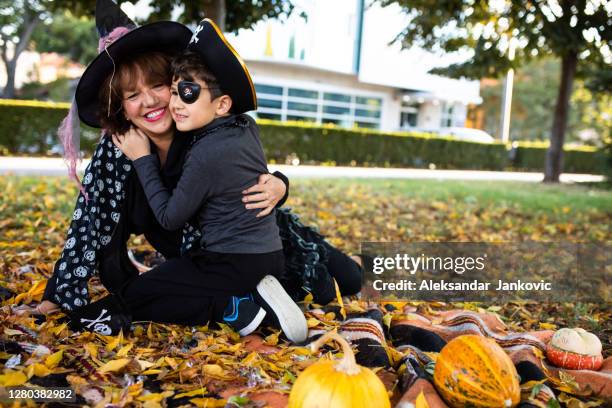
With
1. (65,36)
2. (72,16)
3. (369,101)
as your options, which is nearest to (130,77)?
(72,16)

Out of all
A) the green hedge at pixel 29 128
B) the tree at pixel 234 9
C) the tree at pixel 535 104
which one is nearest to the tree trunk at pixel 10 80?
the green hedge at pixel 29 128

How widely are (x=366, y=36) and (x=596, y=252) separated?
2274 cm

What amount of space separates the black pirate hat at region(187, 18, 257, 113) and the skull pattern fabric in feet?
2.30

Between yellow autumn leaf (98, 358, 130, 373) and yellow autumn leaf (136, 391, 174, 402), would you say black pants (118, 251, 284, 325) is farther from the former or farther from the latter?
yellow autumn leaf (136, 391, 174, 402)

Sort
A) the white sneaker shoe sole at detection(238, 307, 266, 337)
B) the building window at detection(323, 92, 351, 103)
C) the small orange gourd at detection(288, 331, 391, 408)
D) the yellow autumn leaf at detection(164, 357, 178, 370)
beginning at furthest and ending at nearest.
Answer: the building window at detection(323, 92, 351, 103)
the white sneaker shoe sole at detection(238, 307, 266, 337)
the yellow autumn leaf at detection(164, 357, 178, 370)
the small orange gourd at detection(288, 331, 391, 408)

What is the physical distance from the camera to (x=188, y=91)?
8.45 feet

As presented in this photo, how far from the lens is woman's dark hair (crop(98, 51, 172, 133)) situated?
2.72 metres

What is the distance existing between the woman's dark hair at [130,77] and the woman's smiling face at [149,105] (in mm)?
20

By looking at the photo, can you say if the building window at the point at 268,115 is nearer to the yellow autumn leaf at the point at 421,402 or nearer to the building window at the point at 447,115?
the building window at the point at 447,115

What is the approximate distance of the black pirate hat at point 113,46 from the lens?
8.71 ft

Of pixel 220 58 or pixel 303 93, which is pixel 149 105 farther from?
pixel 303 93

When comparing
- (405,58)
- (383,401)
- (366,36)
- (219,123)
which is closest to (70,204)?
(219,123)

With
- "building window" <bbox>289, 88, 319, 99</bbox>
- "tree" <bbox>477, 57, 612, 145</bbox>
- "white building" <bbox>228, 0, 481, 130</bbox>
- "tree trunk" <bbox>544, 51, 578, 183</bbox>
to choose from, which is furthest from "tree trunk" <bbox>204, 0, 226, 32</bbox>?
"tree" <bbox>477, 57, 612, 145</bbox>

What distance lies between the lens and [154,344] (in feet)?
8.38
